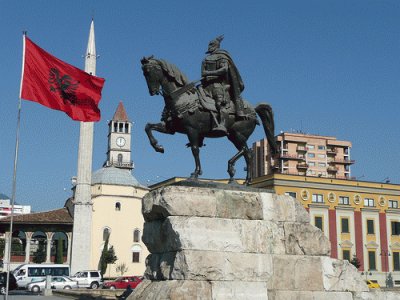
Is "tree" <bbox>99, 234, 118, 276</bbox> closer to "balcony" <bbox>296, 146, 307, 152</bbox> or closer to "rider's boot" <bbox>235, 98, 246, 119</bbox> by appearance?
"balcony" <bbox>296, 146, 307, 152</bbox>

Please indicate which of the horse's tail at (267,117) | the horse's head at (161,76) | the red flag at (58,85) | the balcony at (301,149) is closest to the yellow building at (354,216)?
the balcony at (301,149)

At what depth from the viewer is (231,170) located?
11.7 m

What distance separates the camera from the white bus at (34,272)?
39312 mm

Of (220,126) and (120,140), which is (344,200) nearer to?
(220,126)

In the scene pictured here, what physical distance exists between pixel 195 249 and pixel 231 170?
2.76m

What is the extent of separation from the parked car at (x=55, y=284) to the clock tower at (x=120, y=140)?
63.3 metres

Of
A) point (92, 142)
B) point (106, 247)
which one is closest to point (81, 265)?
point (106, 247)

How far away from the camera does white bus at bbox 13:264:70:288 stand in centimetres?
3931

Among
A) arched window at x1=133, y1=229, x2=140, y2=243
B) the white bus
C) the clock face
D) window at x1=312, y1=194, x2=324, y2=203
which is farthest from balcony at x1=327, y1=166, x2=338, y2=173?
the white bus

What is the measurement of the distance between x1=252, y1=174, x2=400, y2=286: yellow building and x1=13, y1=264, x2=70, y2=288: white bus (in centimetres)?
2048

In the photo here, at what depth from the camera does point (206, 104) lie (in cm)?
A: 1110

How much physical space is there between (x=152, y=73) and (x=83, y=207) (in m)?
52.6

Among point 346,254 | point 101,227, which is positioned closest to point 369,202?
point 346,254

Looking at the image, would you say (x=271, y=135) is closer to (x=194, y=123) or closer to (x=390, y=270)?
(x=194, y=123)
